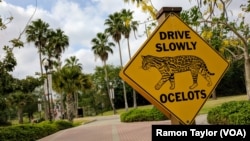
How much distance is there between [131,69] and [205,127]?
0.85 meters

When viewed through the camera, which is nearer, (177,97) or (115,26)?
(177,97)

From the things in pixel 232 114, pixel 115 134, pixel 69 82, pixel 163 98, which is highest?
pixel 69 82

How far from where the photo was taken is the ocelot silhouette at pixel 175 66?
366 centimetres

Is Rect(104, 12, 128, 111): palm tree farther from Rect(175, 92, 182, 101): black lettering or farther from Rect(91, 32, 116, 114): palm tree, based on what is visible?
Rect(175, 92, 182, 101): black lettering

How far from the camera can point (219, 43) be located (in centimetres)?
1357

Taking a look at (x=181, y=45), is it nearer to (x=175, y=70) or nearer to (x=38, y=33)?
(x=175, y=70)

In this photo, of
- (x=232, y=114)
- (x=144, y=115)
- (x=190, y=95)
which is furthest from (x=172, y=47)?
(x=144, y=115)

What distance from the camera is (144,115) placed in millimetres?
28734

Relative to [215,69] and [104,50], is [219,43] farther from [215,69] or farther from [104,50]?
[104,50]

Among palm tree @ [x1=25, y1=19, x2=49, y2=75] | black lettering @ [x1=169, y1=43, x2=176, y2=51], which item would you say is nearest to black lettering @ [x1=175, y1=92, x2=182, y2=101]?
black lettering @ [x1=169, y1=43, x2=176, y2=51]

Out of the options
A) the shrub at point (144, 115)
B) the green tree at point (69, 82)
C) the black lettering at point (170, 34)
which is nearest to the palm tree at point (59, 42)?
the green tree at point (69, 82)

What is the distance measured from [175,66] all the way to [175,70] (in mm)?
38

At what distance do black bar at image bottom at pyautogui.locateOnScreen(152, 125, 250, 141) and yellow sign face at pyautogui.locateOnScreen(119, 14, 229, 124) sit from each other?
0.21 m

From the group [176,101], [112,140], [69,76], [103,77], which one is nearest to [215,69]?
[176,101]
